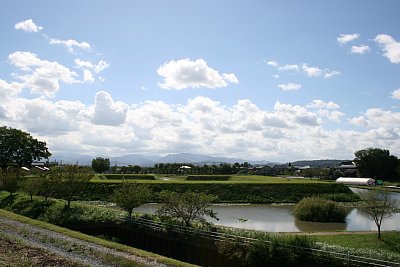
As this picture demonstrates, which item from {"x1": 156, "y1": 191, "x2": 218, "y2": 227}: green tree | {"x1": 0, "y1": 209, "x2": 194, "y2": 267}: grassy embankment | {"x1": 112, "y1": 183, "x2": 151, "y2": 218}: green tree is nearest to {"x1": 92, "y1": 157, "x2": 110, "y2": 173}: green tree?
{"x1": 0, "y1": 209, "x2": 194, "y2": 267}: grassy embankment

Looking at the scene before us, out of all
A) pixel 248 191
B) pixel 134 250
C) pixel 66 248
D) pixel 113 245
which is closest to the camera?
pixel 66 248

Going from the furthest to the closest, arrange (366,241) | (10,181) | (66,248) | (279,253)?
(10,181), (366,241), (66,248), (279,253)

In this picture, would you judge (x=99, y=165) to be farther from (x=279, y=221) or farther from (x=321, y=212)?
(x=321, y=212)

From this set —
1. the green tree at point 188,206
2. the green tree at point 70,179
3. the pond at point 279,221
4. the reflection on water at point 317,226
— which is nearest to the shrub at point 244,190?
the pond at point 279,221

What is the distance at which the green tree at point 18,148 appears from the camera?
7912 centimetres

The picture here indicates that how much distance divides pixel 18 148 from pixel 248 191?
50439 mm

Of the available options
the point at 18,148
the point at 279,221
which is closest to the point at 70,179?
the point at 279,221

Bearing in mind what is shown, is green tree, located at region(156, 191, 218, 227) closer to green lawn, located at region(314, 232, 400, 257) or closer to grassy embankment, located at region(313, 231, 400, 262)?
grassy embankment, located at region(313, 231, 400, 262)

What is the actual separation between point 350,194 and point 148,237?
42711 millimetres

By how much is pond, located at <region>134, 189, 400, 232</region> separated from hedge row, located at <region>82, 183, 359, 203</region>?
23.5 ft

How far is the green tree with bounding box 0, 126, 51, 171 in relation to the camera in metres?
79.1

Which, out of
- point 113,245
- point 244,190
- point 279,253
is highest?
point 244,190

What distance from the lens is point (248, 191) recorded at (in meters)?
57.7

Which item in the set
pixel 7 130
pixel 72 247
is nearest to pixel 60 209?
pixel 72 247
